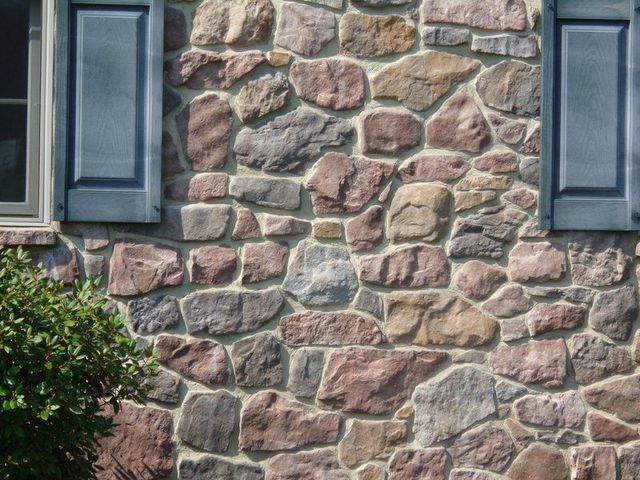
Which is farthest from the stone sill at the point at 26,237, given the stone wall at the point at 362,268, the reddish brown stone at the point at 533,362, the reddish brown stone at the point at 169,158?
the reddish brown stone at the point at 533,362

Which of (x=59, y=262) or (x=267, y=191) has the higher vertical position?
(x=267, y=191)

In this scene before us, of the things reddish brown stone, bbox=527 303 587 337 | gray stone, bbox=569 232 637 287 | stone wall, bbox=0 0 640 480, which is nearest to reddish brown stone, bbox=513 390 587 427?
stone wall, bbox=0 0 640 480

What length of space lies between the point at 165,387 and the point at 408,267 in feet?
3.80

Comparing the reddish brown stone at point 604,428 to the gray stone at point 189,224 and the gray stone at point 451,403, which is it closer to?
the gray stone at point 451,403

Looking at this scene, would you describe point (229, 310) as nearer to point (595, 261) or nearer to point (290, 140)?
point (290, 140)

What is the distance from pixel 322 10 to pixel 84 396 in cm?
192

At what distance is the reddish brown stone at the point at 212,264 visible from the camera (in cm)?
476

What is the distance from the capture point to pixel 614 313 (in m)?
4.86

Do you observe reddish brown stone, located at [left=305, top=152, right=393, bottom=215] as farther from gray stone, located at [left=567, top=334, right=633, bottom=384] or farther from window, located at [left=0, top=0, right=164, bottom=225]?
gray stone, located at [left=567, top=334, right=633, bottom=384]

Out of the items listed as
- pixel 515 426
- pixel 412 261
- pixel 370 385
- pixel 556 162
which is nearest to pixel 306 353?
pixel 370 385

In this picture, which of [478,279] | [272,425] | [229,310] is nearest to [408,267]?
[478,279]

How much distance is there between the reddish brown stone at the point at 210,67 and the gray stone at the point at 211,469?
5.23 ft

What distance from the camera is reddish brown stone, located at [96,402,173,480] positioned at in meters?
4.71

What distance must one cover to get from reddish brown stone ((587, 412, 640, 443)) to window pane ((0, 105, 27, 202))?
2.66m
